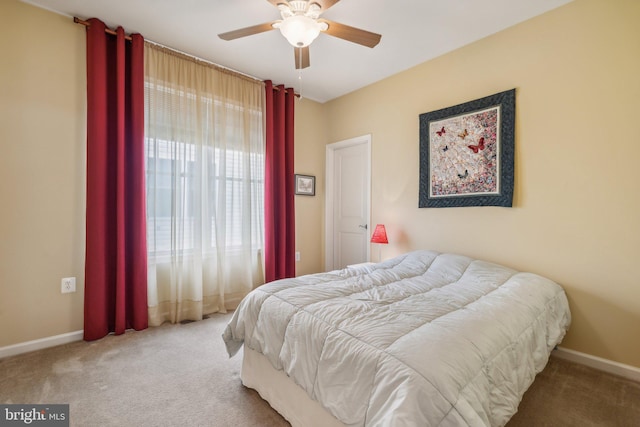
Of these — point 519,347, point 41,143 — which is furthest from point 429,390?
point 41,143

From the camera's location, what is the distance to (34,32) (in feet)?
7.38

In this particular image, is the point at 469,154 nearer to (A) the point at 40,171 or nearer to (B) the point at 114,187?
(B) the point at 114,187

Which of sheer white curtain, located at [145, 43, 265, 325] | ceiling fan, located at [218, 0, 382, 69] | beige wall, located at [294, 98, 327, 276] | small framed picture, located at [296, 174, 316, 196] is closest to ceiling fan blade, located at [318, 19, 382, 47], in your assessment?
ceiling fan, located at [218, 0, 382, 69]

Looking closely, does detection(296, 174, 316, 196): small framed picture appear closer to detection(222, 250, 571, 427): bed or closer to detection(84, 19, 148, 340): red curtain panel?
detection(84, 19, 148, 340): red curtain panel

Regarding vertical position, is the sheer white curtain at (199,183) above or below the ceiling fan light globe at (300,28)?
below

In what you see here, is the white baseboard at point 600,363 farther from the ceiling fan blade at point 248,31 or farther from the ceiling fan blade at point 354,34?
the ceiling fan blade at point 248,31

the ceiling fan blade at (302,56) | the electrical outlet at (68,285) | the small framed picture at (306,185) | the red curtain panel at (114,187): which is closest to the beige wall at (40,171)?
the electrical outlet at (68,285)

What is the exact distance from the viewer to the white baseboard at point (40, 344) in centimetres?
214

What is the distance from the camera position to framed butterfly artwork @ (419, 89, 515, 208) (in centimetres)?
248

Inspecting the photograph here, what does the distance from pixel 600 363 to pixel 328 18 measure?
3347 millimetres

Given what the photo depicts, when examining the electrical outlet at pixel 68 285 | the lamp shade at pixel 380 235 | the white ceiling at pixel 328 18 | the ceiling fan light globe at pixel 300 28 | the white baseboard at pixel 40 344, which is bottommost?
the white baseboard at pixel 40 344

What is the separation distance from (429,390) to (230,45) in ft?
10.2

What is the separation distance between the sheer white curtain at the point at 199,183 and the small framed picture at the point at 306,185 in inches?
25.1

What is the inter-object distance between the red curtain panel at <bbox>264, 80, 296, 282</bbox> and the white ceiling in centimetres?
47
